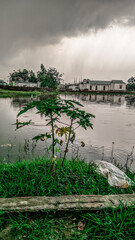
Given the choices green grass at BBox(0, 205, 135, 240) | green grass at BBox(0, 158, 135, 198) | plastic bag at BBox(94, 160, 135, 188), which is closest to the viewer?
green grass at BBox(0, 205, 135, 240)

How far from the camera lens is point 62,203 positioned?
1562 mm

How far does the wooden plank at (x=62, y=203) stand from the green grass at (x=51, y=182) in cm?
24

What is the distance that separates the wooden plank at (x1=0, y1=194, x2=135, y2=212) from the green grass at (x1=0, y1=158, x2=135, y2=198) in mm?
237

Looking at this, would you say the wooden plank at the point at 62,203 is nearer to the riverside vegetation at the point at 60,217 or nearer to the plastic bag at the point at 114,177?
the riverside vegetation at the point at 60,217

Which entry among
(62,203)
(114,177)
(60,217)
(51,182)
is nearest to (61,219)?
(60,217)

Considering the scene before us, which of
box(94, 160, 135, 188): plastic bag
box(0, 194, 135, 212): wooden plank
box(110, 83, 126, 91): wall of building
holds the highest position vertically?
box(110, 83, 126, 91): wall of building

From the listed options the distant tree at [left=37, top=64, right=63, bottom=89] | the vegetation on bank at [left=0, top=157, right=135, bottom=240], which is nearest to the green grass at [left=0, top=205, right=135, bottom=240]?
the vegetation on bank at [left=0, top=157, right=135, bottom=240]

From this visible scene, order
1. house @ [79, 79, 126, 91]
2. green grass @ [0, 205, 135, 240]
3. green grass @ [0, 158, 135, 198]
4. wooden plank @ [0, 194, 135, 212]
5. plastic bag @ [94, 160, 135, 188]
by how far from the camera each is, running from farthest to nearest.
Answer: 1. house @ [79, 79, 126, 91]
2. plastic bag @ [94, 160, 135, 188]
3. green grass @ [0, 158, 135, 198]
4. wooden plank @ [0, 194, 135, 212]
5. green grass @ [0, 205, 135, 240]

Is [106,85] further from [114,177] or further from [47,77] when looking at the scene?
[114,177]

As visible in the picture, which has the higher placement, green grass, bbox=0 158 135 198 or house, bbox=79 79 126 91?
house, bbox=79 79 126 91

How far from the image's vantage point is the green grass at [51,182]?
1.89 meters

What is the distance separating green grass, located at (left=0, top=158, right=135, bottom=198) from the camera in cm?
189

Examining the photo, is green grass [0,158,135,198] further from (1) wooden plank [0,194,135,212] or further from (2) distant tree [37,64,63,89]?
(2) distant tree [37,64,63,89]

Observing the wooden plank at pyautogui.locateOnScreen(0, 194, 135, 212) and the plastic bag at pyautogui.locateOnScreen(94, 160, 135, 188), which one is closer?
the wooden plank at pyautogui.locateOnScreen(0, 194, 135, 212)
